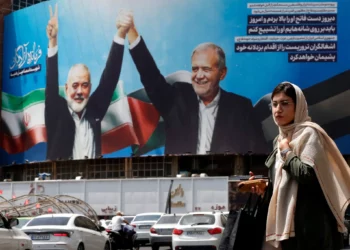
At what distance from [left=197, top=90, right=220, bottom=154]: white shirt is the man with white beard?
7259mm

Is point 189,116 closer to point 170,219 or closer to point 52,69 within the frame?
point 52,69

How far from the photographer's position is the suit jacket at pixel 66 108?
59875 mm

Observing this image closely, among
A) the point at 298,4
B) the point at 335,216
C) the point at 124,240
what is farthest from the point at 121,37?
the point at 335,216

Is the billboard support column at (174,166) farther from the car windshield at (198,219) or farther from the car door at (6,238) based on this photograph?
the car door at (6,238)

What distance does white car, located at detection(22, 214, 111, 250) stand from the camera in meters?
16.5

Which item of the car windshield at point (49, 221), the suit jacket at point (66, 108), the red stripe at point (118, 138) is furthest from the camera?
the suit jacket at point (66, 108)

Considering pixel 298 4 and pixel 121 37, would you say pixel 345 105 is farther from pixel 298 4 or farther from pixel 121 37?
pixel 121 37

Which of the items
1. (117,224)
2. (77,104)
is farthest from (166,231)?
(77,104)

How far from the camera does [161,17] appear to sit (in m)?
59.6

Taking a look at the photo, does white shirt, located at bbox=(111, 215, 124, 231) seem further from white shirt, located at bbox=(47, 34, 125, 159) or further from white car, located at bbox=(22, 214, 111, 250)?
white shirt, located at bbox=(47, 34, 125, 159)

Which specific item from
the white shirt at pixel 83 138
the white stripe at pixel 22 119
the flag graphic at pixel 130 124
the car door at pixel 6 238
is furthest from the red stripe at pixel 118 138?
the car door at pixel 6 238

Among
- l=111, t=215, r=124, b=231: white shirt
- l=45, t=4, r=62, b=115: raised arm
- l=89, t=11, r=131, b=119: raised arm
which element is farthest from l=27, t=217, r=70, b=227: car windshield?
l=45, t=4, r=62, b=115: raised arm

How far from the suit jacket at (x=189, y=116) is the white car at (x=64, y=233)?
127 feet

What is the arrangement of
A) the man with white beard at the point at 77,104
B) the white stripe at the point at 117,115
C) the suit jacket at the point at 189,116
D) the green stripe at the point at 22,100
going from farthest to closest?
the green stripe at the point at 22,100
the man with white beard at the point at 77,104
the white stripe at the point at 117,115
the suit jacket at the point at 189,116
